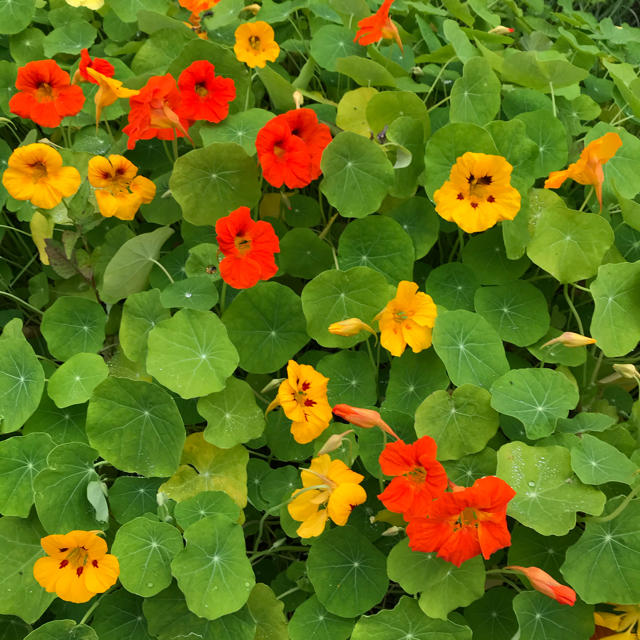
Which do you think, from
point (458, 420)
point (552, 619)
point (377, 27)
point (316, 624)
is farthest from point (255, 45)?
point (552, 619)

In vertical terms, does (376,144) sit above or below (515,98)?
below

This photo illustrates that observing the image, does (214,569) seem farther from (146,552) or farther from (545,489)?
(545,489)

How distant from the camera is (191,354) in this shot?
1274mm

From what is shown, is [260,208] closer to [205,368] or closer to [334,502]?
[205,368]

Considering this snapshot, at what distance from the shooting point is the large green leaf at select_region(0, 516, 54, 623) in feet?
3.87

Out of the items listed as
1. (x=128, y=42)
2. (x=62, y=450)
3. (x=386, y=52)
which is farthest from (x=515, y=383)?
(x=128, y=42)

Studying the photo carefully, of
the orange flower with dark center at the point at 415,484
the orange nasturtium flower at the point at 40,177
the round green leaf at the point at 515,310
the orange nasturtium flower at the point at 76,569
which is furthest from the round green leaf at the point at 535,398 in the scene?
the orange nasturtium flower at the point at 40,177

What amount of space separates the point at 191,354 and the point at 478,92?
88 cm

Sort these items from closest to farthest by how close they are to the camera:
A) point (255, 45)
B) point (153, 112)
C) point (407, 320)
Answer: point (407, 320) < point (153, 112) < point (255, 45)

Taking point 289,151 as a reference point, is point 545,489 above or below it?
below

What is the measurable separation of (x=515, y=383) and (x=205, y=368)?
0.58m

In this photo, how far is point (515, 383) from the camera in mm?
1224

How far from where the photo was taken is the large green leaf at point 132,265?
140 centimetres

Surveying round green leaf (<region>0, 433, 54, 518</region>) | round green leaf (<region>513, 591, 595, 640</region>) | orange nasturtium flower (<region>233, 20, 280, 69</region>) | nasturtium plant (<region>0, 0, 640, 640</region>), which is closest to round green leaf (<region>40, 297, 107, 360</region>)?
nasturtium plant (<region>0, 0, 640, 640</region>)
